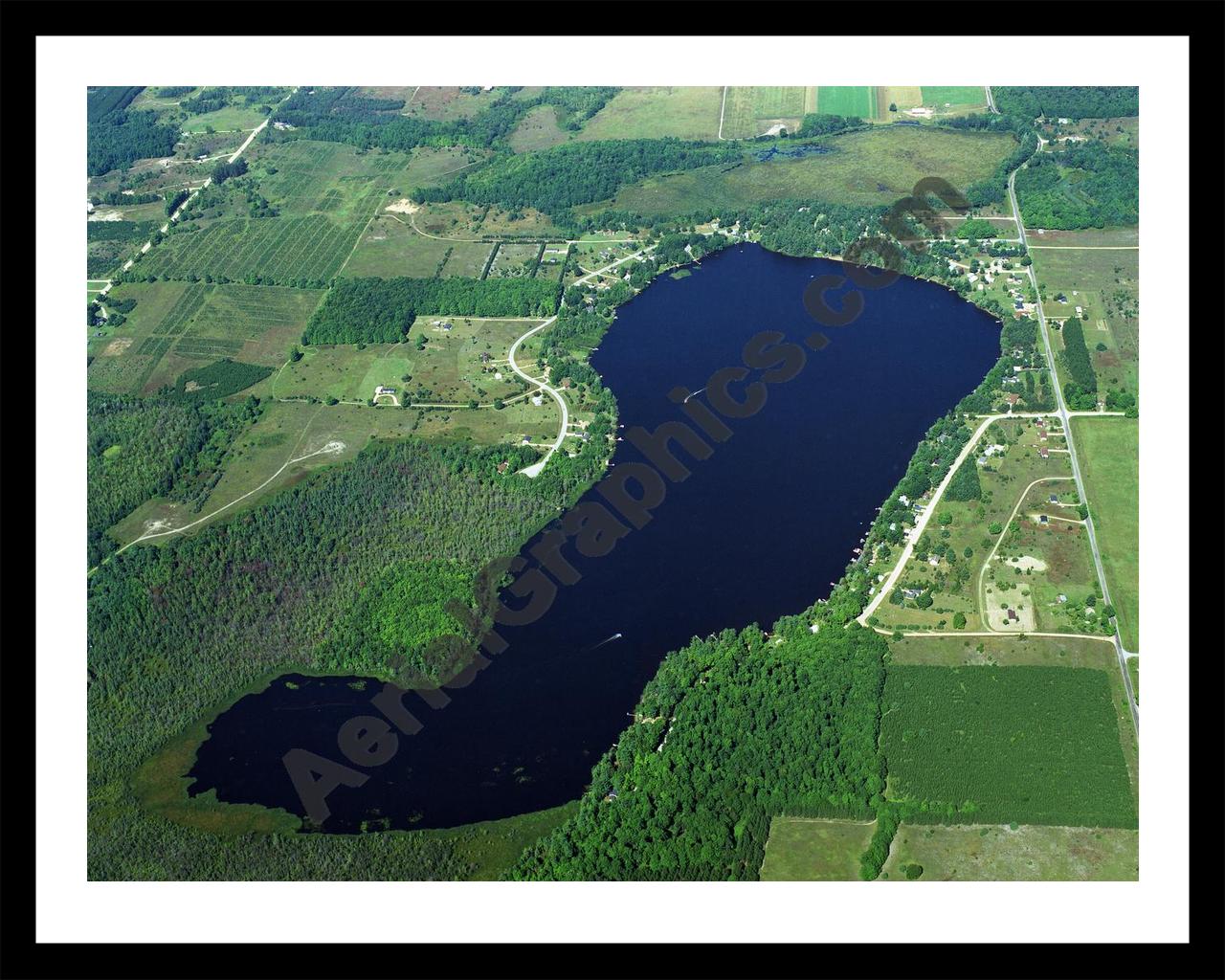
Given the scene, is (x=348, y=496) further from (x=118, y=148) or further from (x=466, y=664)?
(x=118, y=148)

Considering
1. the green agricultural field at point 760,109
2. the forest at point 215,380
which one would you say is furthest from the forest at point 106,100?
the green agricultural field at point 760,109

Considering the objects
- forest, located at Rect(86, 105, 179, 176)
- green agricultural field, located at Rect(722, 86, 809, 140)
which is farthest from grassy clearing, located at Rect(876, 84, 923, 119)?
forest, located at Rect(86, 105, 179, 176)

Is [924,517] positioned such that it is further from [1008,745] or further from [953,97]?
[953,97]

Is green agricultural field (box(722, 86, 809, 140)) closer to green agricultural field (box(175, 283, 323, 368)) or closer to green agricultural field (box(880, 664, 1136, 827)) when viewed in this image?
green agricultural field (box(175, 283, 323, 368))

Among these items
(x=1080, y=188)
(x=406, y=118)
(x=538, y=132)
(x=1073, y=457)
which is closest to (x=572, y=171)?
(x=538, y=132)

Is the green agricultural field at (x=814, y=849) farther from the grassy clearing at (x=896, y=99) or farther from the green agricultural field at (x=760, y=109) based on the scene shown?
the grassy clearing at (x=896, y=99)

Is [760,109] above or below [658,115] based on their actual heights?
above

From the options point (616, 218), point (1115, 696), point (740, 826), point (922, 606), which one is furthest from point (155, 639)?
point (616, 218)
